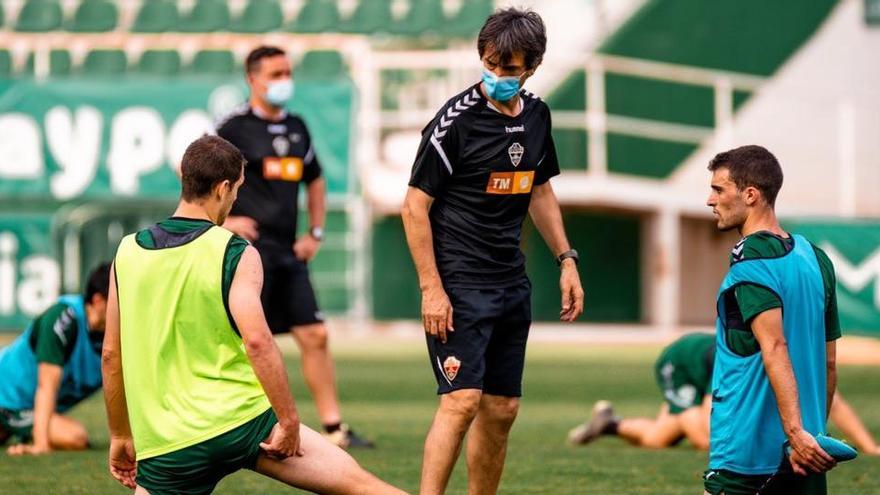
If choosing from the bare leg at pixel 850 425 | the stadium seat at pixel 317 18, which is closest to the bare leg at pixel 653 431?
the bare leg at pixel 850 425

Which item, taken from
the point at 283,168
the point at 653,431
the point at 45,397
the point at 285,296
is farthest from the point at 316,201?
the point at 653,431

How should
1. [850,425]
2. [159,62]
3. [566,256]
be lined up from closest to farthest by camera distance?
[566,256]
[850,425]
[159,62]

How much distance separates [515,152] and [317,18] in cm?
1888

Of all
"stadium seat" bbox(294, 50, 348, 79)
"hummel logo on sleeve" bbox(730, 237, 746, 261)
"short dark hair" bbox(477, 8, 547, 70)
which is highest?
"stadium seat" bbox(294, 50, 348, 79)

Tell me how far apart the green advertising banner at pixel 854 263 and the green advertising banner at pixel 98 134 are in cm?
802

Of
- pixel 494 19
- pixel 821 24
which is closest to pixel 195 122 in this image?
pixel 821 24

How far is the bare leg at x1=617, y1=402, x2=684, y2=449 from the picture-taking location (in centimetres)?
942

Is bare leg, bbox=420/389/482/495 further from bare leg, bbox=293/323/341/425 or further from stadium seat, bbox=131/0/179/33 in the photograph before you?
stadium seat, bbox=131/0/179/33

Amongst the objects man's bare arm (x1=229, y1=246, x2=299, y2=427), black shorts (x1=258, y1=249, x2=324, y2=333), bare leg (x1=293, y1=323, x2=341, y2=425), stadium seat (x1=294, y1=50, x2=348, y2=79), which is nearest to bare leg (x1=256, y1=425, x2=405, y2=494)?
man's bare arm (x1=229, y1=246, x2=299, y2=427)

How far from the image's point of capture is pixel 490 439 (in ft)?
20.2

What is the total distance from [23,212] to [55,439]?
13965 millimetres

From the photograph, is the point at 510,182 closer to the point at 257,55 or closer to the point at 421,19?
the point at 257,55

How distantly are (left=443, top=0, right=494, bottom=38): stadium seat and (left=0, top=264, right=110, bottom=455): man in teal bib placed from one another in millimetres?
15585

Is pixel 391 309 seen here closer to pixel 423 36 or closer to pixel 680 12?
pixel 423 36
